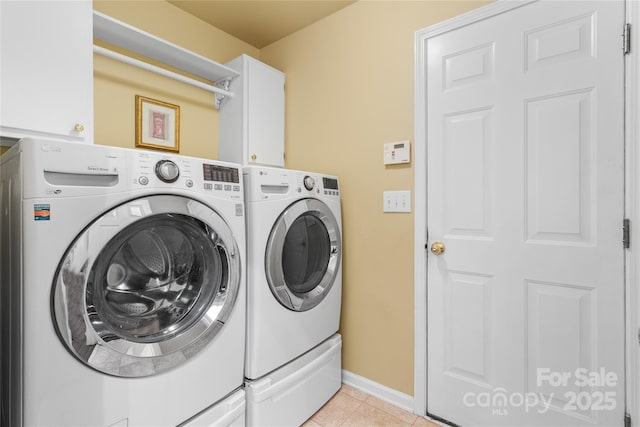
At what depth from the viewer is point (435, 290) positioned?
1.64 metres

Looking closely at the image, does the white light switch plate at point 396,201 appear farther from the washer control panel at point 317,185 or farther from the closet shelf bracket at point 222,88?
the closet shelf bracket at point 222,88

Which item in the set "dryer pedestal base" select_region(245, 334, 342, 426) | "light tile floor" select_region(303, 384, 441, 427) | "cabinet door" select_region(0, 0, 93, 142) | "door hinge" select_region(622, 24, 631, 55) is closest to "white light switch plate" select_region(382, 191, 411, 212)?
"dryer pedestal base" select_region(245, 334, 342, 426)

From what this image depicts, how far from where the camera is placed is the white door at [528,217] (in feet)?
4.06

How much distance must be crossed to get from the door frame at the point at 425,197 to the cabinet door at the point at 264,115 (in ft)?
3.18

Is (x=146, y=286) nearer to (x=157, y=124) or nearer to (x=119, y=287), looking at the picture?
(x=119, y=287)

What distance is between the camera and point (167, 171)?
110cm

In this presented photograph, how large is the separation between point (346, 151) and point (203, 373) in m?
1.40

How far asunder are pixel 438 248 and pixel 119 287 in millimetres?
1410

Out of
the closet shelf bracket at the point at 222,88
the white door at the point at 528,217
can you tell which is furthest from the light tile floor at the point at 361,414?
the closet shelf bracket at the point at 222,88

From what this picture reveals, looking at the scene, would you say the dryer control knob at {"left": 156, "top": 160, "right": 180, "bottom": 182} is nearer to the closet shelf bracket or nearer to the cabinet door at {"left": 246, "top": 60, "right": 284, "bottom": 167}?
the cabinet door at {"left": 246, "top": 60, "right": 284, "bottom": 167}

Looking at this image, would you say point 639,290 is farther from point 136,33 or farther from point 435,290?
point 136,33

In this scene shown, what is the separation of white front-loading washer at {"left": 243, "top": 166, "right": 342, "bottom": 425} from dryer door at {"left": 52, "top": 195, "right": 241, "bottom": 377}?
0.55 feet

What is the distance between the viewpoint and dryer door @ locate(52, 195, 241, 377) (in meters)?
0.93

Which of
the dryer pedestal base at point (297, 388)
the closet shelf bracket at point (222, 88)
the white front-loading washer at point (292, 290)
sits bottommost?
the dryer pedestal base at point (297, 388)
